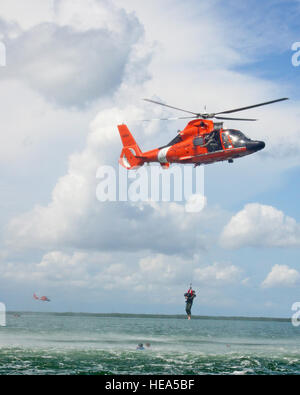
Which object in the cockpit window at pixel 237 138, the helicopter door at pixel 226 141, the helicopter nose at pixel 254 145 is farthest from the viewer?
the helicopter door at pixel 226 141

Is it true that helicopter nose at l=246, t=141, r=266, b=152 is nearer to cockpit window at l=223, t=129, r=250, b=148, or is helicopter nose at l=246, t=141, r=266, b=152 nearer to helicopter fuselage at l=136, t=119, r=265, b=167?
helicopter fuselage at l=136, t=119, r=265, b=167

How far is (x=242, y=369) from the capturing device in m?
61.4

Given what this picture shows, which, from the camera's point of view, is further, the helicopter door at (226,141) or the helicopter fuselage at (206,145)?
the helicopter door at (226,141)

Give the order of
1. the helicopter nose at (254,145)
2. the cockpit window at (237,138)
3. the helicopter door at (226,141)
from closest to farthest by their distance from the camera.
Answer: the helicopter nose at (254,145) < the cockpit window at (237,138) < the helicopter door at (226,141)

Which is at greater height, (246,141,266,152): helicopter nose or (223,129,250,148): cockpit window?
(223,129,250,148): cockpit window

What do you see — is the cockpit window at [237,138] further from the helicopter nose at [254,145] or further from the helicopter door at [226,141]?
the helicopter nose at [254,145]

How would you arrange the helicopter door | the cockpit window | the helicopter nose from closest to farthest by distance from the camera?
the helicopter nose → the cockpit window → the helicopter door

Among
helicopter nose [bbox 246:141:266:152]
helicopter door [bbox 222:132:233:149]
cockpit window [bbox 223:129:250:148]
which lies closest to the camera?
helicopter nose [bbox 246:141:266:152]

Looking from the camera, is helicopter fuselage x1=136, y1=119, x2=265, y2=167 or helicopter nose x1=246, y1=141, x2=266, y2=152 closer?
helicopter nose x1=246, y1=141, x2=266, y2=152

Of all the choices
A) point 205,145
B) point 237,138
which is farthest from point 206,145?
point 237,138

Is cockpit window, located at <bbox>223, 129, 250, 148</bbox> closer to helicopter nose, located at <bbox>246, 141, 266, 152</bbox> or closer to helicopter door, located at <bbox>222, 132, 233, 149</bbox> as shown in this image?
helicopter door, located at <bbox>222, 132, 233, 149</bbox>

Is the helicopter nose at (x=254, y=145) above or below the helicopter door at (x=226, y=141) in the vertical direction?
below

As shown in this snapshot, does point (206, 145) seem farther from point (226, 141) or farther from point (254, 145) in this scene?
point (254, 145)
